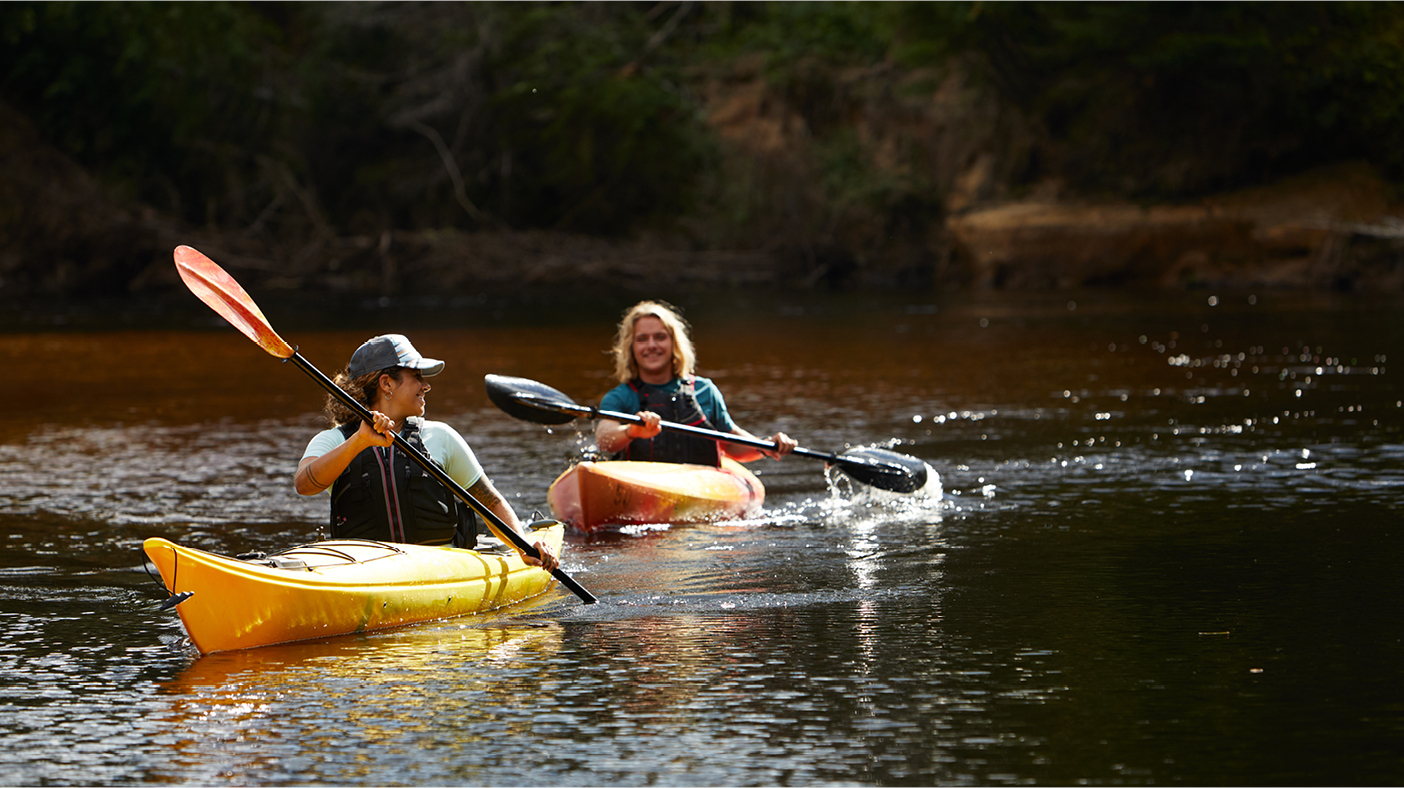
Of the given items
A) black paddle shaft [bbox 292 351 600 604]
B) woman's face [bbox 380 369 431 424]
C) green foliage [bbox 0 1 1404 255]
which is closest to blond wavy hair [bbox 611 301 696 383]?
black paddle shaft [bbox 292 351 600 604]

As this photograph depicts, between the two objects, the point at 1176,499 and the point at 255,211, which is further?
the point at 255,211

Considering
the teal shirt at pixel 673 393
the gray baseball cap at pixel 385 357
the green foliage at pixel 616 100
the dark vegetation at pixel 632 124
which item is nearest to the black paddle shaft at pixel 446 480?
the gray baseball cap at pixel 385 357

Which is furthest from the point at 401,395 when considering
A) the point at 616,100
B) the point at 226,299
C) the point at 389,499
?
the point at 616,100

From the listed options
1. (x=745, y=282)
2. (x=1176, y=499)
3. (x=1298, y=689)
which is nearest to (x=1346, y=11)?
(x=745, y=282)

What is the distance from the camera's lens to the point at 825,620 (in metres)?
5.39

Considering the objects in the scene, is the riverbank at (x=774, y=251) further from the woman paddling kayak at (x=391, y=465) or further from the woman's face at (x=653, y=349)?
the woman paddling kayak at (x=391, y=465)

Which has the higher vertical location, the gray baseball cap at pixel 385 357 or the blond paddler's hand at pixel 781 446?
the gray baseball cap at pixel 385 357

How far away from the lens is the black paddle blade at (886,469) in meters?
8.04

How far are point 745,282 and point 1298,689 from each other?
27.0 metres

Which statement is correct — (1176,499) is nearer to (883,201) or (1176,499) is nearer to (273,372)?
(273,372)

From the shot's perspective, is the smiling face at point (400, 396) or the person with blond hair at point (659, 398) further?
the person with blond hair at point (659, 398)

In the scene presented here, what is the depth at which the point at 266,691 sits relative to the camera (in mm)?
4547

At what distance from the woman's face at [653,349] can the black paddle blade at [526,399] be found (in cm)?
37

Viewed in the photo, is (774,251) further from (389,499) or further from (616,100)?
(389,499)
